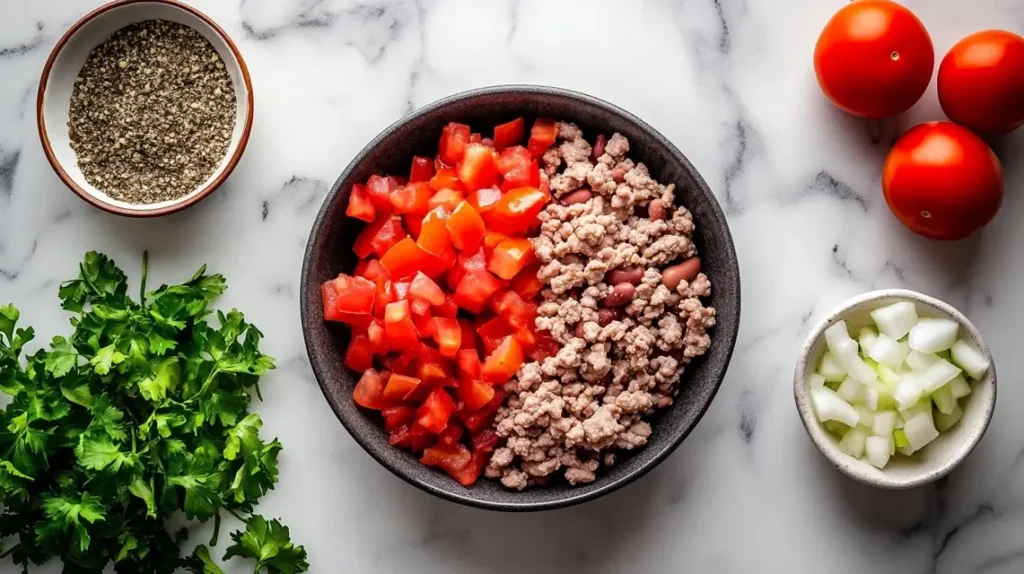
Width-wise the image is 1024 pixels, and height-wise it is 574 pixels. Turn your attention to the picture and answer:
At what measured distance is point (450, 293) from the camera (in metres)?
2.33

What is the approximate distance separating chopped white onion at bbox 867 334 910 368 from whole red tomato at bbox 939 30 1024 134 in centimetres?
57

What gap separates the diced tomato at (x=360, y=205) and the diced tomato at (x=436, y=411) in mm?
438

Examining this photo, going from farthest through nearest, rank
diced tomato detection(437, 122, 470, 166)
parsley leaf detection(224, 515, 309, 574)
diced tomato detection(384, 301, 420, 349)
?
1. parsley leaf detection(224, 515, 309, 574)
2. diced tomato detection(437, 122, 470, 166)
3. diced tomato detection(384, 301, 420, 349)

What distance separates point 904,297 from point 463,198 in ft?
3.53

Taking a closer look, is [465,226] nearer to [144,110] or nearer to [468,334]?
[468,334]

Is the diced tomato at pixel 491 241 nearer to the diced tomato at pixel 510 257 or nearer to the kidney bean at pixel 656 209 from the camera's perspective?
the diced tomato at pixel 510 257

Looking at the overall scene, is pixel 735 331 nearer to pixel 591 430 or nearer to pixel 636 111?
pixel 591 430

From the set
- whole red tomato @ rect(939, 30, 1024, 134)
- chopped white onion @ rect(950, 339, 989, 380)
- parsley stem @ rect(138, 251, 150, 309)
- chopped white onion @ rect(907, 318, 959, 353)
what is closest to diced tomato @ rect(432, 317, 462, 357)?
parsley stem @ rect(138, 251, 150, 309)

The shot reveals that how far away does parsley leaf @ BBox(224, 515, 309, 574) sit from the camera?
243 centimetres

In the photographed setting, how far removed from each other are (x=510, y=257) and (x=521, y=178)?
196 millimetres

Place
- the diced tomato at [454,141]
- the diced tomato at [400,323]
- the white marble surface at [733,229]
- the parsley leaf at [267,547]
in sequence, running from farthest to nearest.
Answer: the white marble surface at [733,229] → the parsley leaf at [267,547] → the diced tomato at [454,141] → the diced tomato at [400,323]

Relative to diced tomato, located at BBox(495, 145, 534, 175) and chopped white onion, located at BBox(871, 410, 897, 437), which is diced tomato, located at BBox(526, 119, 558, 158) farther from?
chopped white onion, located at BBox(871, 410, 897, 437)

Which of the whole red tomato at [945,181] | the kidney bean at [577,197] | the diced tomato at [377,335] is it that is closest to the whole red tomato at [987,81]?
the whole red tomato at [945,181]

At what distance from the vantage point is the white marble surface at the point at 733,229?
2.54 m
